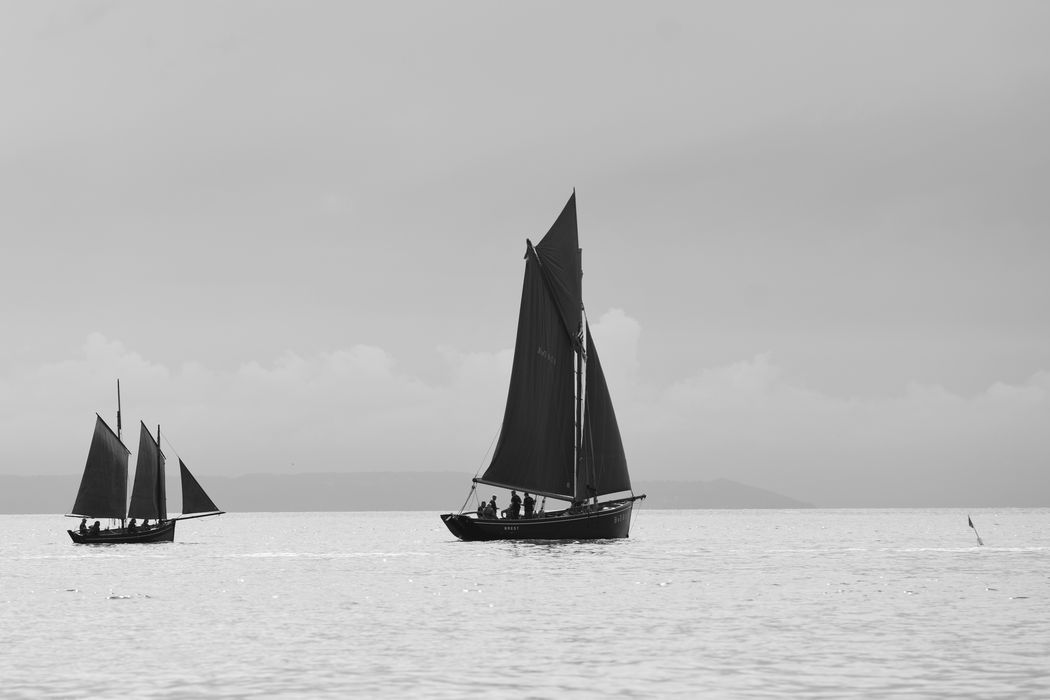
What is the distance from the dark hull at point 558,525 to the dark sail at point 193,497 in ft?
81.2

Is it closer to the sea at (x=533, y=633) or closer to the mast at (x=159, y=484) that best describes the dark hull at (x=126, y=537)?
the mast at (x=159, y=484)

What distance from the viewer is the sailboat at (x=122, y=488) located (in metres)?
108

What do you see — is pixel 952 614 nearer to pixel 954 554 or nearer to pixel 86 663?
pixel 86 663

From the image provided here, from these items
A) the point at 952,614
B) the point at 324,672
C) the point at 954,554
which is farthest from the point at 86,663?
the point at 954,554

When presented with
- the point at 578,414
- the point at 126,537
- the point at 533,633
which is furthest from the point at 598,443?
the point at 533,633

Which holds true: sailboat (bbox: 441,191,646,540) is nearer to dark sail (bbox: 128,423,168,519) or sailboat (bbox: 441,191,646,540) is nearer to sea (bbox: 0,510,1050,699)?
sea (bbox: 0,510,1050,699)

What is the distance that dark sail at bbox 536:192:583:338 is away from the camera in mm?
94438

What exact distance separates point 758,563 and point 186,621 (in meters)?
49.2

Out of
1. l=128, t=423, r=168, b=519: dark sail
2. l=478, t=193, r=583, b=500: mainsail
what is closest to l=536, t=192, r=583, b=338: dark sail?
l=478, t=193, r=583, b=500: mainsail

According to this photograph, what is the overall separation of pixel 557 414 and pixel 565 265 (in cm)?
1046

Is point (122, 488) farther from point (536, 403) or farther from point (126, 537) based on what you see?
point (536, 403)

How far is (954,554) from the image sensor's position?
105 m

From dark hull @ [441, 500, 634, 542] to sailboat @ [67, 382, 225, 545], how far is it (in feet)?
70.0

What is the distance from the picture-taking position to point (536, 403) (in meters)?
94.1
